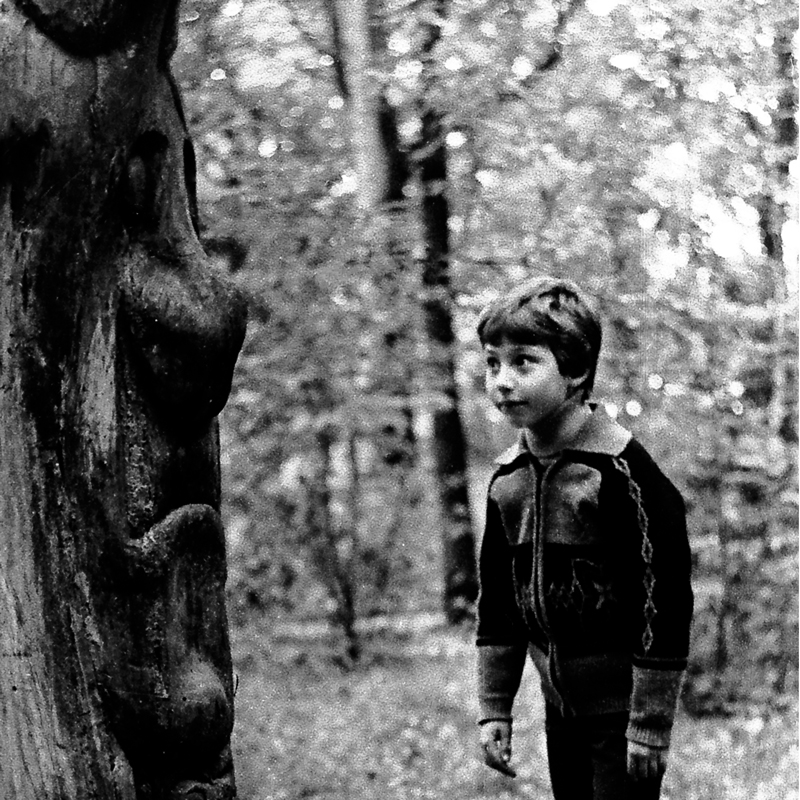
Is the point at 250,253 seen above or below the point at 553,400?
above

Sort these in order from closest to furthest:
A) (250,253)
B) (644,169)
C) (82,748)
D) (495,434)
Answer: (82,748)
(250,253)
(644,169)
(495,434)

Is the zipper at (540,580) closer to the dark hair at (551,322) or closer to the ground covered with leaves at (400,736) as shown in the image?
the dark hair at (551,322)

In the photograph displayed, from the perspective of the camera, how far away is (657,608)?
274 cm

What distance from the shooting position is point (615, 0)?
23.2 feet

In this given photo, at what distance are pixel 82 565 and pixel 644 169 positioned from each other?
5039mm

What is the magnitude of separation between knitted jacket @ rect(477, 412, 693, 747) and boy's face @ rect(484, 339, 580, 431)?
0.11 m

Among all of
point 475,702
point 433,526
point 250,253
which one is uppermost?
point 250,253

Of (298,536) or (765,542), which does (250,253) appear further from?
(765,542)

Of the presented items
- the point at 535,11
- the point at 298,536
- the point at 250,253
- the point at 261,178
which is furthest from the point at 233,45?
the point at 298,536

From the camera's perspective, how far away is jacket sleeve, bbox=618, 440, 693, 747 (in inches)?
107

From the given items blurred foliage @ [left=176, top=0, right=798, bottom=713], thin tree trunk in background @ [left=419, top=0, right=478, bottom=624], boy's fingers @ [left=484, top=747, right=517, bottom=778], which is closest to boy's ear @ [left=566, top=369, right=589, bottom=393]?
boy's fingers @ [left=484, top=747, right=517, bottom=778]

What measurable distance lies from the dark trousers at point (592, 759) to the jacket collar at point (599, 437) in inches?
22.3

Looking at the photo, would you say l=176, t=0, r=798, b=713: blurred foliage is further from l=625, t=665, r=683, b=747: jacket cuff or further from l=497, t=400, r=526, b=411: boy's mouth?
l=625, t=665, r=683, b=747: jacket cuff

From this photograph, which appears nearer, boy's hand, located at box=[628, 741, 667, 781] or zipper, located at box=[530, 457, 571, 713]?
boy's hand, located at box=[628, 741, 667, 781]
